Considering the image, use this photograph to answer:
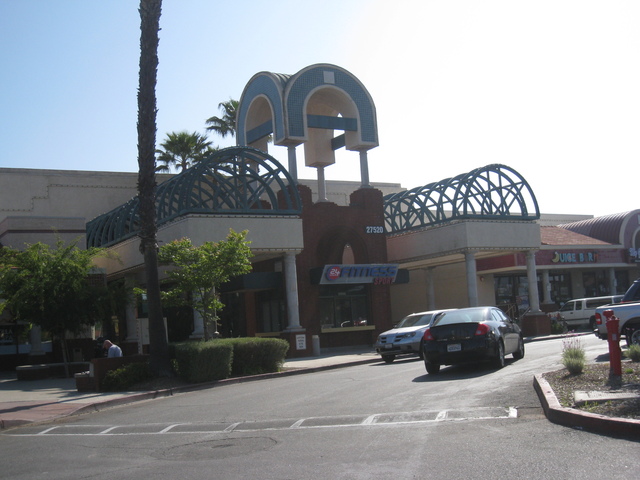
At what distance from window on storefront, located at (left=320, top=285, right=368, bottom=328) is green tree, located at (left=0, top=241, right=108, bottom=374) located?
12899 mm

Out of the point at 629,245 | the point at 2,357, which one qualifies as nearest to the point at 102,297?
the point at 2,357

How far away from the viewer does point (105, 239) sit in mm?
40719

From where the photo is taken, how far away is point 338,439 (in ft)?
33.6

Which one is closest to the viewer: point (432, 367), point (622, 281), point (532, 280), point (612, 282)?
point (432, 367)

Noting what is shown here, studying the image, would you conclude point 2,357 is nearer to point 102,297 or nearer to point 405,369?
point 102,297

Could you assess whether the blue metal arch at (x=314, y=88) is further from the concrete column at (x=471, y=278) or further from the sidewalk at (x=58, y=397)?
the sidewalk at (x=58, y=397)

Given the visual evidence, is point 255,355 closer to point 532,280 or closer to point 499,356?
point 499,356

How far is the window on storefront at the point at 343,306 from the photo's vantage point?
37344 mm

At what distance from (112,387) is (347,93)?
21.3 meters

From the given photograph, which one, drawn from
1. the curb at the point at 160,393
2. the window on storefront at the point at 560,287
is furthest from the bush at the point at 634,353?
the window on storefront at the point at 560,287

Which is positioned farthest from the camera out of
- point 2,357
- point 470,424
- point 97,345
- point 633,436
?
point 2,357

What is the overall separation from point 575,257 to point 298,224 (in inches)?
867

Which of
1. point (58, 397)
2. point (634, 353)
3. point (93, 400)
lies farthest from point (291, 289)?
point (634, 353)

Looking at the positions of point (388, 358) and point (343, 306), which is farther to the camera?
point (343, 306)
